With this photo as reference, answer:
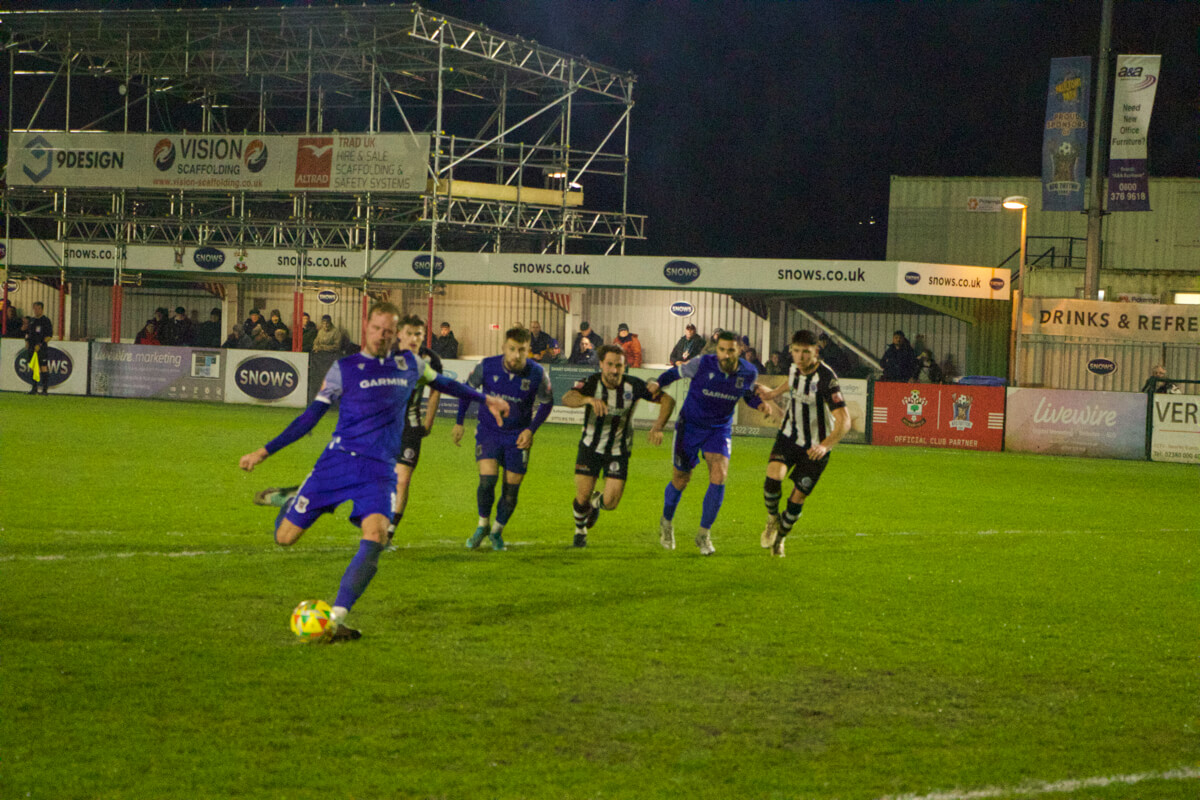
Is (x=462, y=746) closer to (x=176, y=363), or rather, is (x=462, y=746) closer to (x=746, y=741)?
(x=746, y=741)

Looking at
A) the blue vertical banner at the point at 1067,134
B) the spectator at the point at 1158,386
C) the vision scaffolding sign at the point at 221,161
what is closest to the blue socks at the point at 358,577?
the spectator at the point at 1158,386

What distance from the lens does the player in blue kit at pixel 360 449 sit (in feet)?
22.5

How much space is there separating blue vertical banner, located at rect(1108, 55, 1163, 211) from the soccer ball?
83.8 ft

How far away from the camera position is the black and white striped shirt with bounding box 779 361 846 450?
10.6m

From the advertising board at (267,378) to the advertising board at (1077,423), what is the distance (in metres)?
15.0

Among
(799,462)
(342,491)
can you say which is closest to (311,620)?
(342,491)

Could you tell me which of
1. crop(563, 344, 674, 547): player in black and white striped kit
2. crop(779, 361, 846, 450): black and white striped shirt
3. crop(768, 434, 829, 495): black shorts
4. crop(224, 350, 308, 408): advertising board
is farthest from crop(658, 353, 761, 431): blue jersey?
crop(224, 350, 308, 408): advertising board

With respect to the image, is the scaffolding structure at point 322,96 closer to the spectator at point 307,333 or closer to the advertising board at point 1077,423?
the spectator at point 307,333

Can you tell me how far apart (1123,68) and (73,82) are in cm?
3699

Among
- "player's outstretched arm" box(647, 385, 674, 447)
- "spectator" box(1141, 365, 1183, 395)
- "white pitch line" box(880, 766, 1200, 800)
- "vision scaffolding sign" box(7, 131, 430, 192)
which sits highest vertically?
"vision scaffolding sign" box(7, 131, 430, 192)

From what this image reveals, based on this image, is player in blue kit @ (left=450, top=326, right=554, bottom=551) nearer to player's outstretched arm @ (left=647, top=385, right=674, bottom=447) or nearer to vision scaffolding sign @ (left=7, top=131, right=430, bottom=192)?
player's outstretched arm @ (left=647, top=385, right=674, bottom=447)

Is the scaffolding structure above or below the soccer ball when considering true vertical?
above

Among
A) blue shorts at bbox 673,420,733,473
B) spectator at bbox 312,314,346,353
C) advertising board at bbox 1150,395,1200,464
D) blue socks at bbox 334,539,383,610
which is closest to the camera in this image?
blue socks at bbox 334,539,383,610

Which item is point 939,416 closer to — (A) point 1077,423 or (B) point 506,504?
(A) point 1077,423
